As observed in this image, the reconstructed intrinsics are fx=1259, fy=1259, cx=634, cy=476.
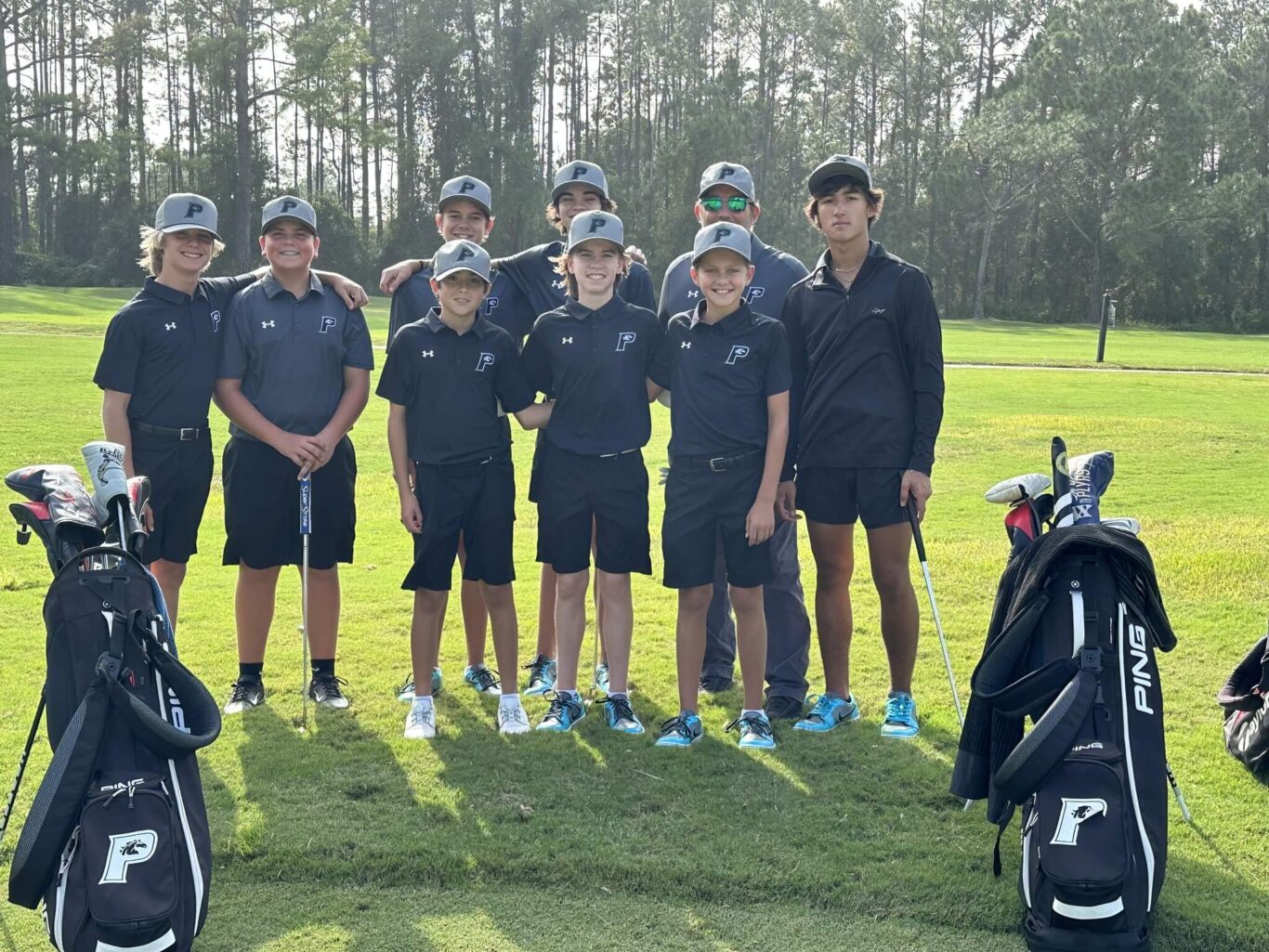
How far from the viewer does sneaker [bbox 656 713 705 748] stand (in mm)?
4781

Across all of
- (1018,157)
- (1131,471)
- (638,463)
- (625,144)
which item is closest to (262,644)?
(638,463)

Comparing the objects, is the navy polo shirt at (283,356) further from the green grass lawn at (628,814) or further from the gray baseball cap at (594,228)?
the green grass lawn at (628,814)

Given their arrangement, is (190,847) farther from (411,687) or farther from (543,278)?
(543,278)

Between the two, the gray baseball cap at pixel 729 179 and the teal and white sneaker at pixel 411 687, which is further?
the gray baseball cap at pixel 729 179

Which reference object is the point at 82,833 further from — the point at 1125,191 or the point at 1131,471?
the point at 1125,191

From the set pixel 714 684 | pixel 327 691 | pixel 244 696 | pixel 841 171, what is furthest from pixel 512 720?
pixel 841 171

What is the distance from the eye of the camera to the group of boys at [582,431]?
4832 millimetres

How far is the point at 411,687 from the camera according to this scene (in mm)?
5391

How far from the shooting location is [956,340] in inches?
1332

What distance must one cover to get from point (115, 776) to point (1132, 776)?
8.48ft

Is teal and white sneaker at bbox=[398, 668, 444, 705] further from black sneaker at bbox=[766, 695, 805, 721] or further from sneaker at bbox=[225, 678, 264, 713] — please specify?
black sneaker at bbox=[766, 695, 805, 721]

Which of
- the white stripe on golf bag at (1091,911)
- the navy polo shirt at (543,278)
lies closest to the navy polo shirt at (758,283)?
the navy polo shirt at (543,278)

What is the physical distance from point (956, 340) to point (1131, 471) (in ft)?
76.0

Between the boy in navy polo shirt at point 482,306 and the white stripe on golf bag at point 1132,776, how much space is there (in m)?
2.83
